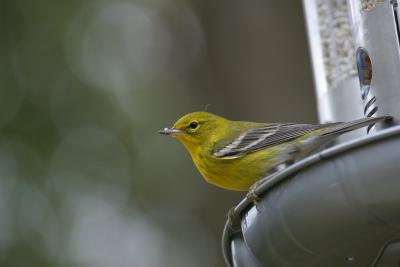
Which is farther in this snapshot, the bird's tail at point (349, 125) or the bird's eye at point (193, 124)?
the bird's eye at point (193, 124)

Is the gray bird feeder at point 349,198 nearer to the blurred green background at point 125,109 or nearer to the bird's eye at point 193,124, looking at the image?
the bird's eye at point 193,124

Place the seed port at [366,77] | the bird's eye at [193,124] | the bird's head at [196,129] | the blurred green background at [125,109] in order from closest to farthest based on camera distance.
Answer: the seed port at [366,77]
the bird's head at [196,129]
the bird's eye at [193,124]
the blurred green background at [125,109]

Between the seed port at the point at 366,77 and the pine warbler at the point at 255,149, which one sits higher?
the seed port at the point at 366,77

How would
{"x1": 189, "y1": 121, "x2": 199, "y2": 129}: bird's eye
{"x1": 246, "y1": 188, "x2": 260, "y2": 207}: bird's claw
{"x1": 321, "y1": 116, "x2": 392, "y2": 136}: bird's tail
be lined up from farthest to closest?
{"x1": 189, "y1": 121, "x2": 199, "y2": 129}: bird's eye, {"x1": 321, "y1": 116, "x2": 392, "y2": 136}: bird's tail, {"x1": 246, "y1": 188, "x2": 260, "y2": 207}: bird's claw

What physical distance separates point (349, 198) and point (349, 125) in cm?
118

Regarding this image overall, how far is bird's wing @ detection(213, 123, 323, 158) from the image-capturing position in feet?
17.9

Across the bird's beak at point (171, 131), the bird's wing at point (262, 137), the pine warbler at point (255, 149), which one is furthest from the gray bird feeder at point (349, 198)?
the bird's beak at point (171, 131)

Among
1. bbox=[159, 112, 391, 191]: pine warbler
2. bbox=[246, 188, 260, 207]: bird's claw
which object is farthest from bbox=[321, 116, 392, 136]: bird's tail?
bbox=[246, 188, 260, 207]: bird's claw

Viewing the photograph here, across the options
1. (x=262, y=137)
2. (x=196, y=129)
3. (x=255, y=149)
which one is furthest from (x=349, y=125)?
(x=196, y=129)

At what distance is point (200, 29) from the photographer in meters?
9.59

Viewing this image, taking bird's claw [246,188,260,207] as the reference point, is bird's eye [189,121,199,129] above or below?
below

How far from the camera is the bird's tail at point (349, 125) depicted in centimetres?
428

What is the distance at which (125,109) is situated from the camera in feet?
33.9

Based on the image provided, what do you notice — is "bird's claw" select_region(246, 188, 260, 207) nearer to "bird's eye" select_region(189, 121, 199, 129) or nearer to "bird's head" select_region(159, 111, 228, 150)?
"bird's head" select_region(159, 111, 228, 150)
